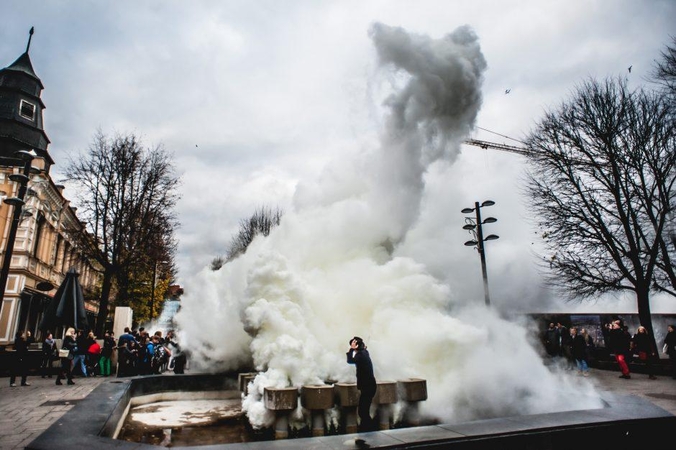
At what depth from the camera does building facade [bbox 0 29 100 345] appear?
22125 mm

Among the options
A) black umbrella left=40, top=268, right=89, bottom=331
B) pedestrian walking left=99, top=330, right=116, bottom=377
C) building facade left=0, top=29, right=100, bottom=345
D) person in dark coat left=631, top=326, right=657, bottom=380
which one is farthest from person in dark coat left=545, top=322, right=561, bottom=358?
building facade left=0, top=29, right=100, bottom=345

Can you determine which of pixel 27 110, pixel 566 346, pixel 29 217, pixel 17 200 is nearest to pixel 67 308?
pixel 17 200

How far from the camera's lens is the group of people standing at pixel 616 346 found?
1211 cm

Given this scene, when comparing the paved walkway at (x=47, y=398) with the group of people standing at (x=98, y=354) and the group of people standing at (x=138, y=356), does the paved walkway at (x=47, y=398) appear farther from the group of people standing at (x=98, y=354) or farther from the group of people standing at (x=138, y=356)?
the group of people standing at (x=138, y=356)

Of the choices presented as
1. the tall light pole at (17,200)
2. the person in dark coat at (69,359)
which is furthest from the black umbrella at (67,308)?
the tall light pole at (17,200)

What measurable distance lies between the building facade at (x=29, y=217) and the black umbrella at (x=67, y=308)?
6287 mm

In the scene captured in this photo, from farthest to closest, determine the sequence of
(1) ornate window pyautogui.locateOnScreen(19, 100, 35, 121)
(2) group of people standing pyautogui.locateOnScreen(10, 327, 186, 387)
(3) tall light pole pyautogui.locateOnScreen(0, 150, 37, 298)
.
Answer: (1) ornate window pyautogui.locateOnScreen(19, 100, 35, 121)
(2) group of people standing pyautogui.locateOnScreen(10, 327, 186, 387)
(3) tall light pole pyautogui.locateOnScreen(0, 150, 37, 298)

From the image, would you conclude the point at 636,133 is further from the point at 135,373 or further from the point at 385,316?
the point at 135,373

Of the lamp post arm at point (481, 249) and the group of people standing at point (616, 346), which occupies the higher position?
the lamp post arm at point (481, 249)

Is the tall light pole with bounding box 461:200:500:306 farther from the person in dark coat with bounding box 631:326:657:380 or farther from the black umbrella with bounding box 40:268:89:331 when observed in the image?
the black umbrella with bounding box 40:268:89:331

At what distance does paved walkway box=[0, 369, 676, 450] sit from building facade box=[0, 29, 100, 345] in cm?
1115

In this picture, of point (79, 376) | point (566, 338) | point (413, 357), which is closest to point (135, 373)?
point (79, 376)

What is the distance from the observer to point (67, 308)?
14.3 metres

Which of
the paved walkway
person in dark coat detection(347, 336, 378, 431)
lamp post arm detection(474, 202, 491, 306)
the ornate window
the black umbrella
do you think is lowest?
the paved walkway
